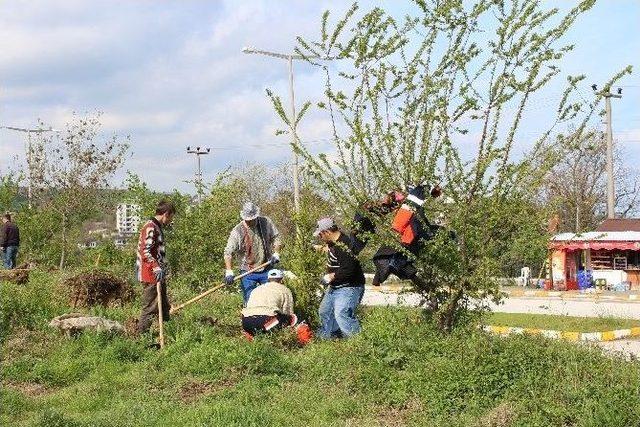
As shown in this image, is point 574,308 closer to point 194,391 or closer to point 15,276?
point 15,276

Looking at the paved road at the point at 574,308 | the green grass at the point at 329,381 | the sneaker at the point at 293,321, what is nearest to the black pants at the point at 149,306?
the green grass at the point at 329,381

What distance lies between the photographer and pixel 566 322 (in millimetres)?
14789

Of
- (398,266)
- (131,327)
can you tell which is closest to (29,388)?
(131,327)

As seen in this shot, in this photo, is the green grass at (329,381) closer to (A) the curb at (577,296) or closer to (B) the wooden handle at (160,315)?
(B) the wooden handle at (160,315)

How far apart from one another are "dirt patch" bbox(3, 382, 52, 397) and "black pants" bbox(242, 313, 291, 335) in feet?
7.36

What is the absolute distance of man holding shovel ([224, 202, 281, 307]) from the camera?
33.7 ft

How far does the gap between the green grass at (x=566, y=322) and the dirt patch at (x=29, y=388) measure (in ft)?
26.1

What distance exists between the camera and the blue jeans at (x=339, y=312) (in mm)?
9078

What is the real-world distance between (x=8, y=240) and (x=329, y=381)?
565 inches

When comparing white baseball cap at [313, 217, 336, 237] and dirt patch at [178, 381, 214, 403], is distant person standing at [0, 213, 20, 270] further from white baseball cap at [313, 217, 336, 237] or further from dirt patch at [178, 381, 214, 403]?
dirt patch at [178, 381, 214, 403]

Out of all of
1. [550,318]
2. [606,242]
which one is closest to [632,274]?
[606,242]

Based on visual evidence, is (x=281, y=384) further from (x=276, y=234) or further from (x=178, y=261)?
(x=178, y=261)

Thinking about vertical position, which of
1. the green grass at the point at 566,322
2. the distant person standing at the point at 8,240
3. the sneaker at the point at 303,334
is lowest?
the green grass at the point at 566,322

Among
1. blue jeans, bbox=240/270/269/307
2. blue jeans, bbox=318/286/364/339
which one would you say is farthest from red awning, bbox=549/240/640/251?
blue jeans, bbox=318/286/364/339
